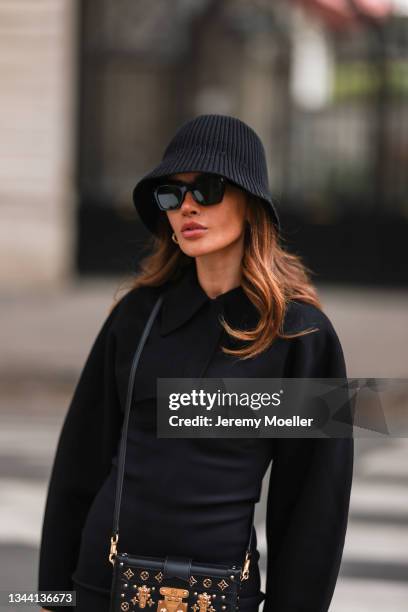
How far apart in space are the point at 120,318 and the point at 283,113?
11317 millimetres

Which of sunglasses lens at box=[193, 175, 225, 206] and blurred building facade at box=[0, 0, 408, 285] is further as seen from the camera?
blurred building facade at box=[0, 0, 408, 285]

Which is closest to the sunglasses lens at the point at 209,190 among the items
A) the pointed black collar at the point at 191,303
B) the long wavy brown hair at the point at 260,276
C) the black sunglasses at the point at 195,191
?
the black sunglasses at the point at 195,191

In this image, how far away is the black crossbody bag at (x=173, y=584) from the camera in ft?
8.00

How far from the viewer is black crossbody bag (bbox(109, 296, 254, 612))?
2.44m

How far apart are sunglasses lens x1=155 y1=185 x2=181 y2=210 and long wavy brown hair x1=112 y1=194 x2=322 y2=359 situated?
166 millimetres

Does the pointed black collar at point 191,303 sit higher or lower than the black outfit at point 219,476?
higher

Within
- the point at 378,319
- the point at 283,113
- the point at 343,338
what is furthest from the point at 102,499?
the point at 283,113

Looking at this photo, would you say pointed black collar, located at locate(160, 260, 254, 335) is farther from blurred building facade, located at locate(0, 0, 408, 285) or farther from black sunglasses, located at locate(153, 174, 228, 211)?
blurred building facade, located at locate(0, 0, 408, 285)

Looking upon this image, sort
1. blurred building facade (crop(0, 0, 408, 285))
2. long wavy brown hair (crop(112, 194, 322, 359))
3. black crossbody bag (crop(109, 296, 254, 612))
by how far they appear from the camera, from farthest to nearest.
→ 1. blurred building facade (crop(0, 0, 408, 285))
2. long wavy brown hair (crop(112, 194, 322, 359))
3. black crossbody bag (crop(109, 296, 254, 612))

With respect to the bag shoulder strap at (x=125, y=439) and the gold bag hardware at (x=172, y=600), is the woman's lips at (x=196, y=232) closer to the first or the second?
the bag shoulder strap at (x=125, y=439)

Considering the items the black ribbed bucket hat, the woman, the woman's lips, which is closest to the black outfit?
the woman

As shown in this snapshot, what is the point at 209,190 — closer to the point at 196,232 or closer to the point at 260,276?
the point at 196,232

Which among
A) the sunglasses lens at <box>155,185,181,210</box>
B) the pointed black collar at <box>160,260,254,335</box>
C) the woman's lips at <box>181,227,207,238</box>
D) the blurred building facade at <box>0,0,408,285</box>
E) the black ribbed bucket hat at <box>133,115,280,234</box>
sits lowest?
the pointed black collar at <box>160,260,254,335</box>

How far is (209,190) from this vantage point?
259 cm
